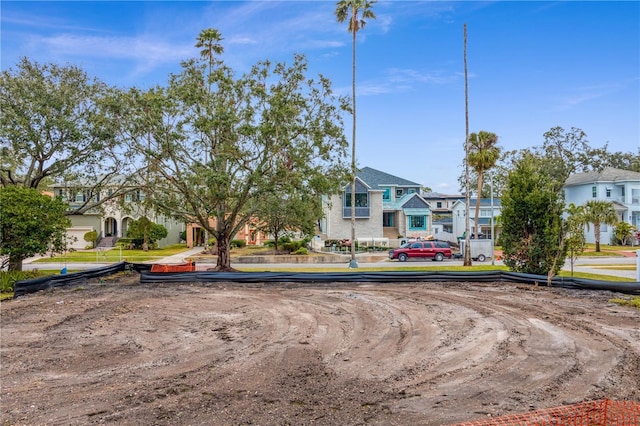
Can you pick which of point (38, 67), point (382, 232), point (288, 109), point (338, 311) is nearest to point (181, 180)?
point (288, 109)

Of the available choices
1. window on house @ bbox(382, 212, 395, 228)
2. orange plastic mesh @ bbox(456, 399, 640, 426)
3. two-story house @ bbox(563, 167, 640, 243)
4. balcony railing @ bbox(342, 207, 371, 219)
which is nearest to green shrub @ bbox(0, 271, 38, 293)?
orange plastic mesh @ bbox(456, 399, 640, 426)

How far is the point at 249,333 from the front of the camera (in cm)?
965

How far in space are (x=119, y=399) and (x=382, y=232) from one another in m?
37.8

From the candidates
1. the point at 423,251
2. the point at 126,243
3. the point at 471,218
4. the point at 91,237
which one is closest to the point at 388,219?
the point at 471,218

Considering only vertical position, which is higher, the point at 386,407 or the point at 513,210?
the point at 513,210

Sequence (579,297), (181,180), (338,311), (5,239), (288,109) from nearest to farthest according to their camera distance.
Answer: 1. (338,311)
2. (579,297)
3. (5,239)
4. (288,109)
5. (181,180)

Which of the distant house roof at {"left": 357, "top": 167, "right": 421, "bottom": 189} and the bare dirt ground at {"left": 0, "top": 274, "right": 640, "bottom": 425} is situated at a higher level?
the distant house roof at {"left": 357, "top": 167, "right": 421, "bottom": 189}

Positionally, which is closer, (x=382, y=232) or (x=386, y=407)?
(x=386, y=407)

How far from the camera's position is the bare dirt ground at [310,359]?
5660mm

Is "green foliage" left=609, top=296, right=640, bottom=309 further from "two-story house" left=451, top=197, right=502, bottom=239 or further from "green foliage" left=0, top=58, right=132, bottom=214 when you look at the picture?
"two-story house" left=451, top=197, right=502, bottom=239

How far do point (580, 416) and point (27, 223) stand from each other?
18.3 metres

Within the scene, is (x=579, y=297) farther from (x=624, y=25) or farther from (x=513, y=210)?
(x=624, y=25)

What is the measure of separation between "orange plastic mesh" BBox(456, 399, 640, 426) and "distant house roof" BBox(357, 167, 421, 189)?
38.2 meters

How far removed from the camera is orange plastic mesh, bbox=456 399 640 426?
195 inches
